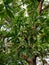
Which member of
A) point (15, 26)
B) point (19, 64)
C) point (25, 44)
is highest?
point (15, 26)

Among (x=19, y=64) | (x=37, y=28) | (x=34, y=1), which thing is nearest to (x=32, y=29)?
(x=37, y=28)

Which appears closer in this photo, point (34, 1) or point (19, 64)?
point (34, 1)

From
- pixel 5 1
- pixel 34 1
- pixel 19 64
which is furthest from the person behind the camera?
pixel 19 64

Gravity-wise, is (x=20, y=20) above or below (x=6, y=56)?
above

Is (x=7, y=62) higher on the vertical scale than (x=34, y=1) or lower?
lower

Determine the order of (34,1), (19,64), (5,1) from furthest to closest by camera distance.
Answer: (19,64), (34,1), (5,1)

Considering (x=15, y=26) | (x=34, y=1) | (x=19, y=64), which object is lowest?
(x=19, y=64)

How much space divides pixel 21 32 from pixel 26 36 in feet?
0.12

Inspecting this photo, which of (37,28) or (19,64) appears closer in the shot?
(37,28)

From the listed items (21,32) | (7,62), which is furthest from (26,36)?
(7,62)

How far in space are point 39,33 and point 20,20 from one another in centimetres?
13

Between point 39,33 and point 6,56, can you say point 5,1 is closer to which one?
point 39,33

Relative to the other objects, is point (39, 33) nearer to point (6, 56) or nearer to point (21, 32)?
point (21, 32)

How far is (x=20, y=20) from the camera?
37.6 inches
